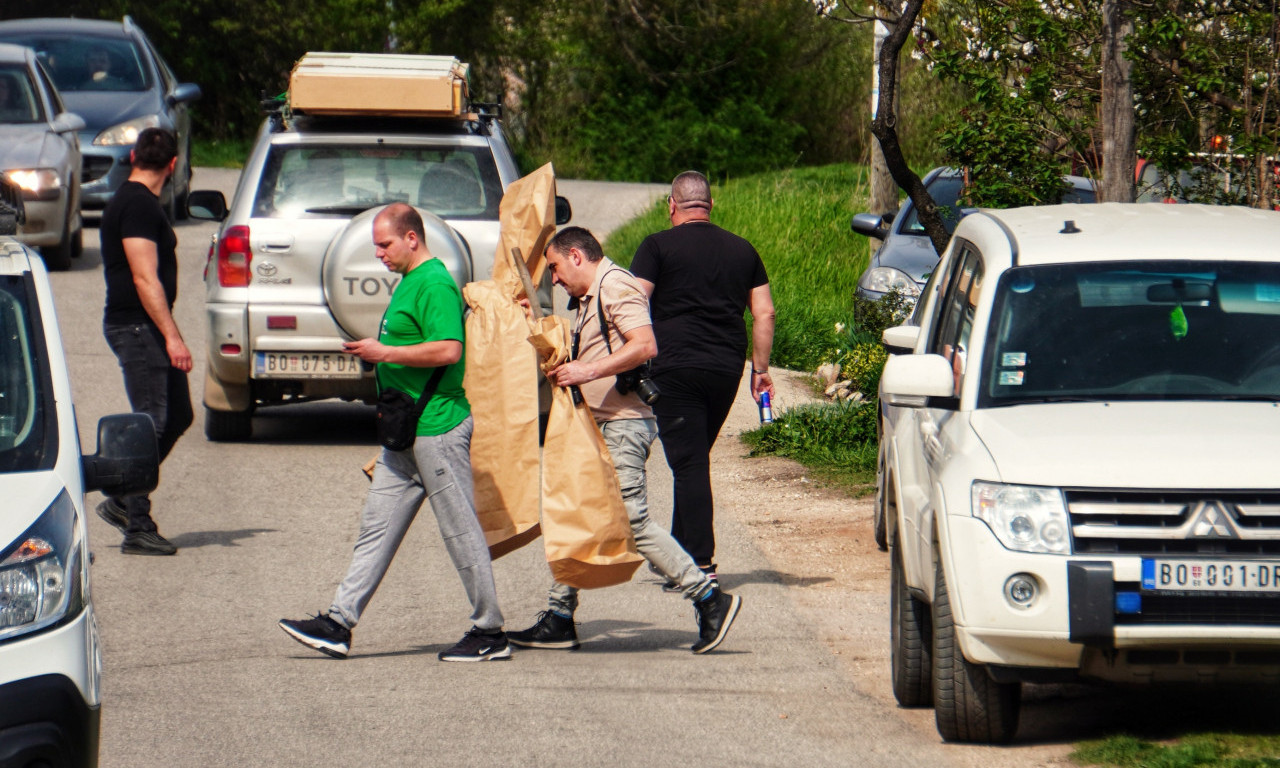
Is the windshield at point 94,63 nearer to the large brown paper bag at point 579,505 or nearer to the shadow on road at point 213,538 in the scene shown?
the shadow on road at point 213,538

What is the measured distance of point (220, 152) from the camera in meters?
29.8

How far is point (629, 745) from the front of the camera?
558 centimetres

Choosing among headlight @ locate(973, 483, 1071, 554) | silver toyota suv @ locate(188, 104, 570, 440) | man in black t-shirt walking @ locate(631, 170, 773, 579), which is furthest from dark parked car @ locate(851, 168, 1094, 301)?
headlight @ locate(973, 483, 1071, 554)

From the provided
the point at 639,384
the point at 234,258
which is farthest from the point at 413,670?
the point at 234,258

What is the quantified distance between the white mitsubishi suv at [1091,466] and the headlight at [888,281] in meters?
6.44

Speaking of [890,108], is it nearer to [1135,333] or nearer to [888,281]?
[888,281]

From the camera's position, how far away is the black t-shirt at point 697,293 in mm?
7613

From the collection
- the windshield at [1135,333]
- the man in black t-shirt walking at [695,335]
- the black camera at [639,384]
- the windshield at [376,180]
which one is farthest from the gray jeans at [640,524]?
the windshield at [376,180]

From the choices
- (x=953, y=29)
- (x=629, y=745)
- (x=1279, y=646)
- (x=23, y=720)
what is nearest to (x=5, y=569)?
(x=23, y=720)

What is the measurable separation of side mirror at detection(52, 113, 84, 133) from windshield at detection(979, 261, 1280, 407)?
11.0m

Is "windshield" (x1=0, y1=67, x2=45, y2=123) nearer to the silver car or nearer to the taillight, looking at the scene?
the silver car

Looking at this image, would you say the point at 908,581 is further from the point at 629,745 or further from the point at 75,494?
the point at 75,494

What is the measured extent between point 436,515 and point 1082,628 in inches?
102

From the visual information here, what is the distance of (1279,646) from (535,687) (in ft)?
8.44
